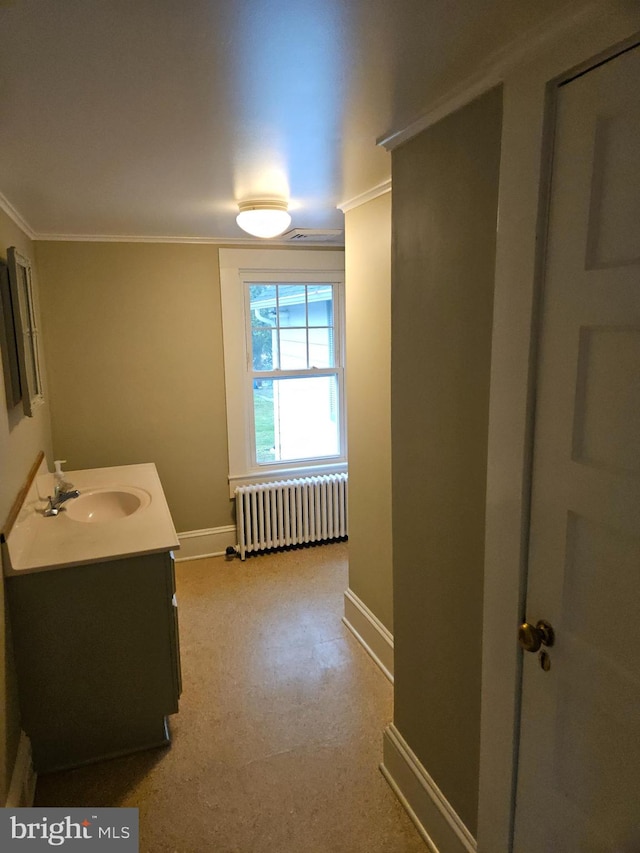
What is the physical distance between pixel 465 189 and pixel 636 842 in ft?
4.78

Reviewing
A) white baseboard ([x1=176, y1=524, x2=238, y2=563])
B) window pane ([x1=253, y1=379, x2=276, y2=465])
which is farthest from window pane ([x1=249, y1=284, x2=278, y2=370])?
white baseboard ([x1=176, y1=524, x2=238, y2=563])

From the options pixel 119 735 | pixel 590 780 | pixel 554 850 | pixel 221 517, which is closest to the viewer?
pixel 590 780

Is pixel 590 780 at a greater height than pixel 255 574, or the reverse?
pixel 590 780

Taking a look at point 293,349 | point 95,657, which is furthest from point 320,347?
point 95,657

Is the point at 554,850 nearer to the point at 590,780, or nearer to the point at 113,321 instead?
the point at 590,780

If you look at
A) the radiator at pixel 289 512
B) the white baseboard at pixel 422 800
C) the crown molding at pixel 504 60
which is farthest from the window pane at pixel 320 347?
the white baseboard at pixel 422 800

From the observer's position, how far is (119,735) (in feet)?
7.23

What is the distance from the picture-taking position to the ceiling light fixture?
2521mm

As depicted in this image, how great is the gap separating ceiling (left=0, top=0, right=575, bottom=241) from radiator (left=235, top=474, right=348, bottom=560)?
7.27 ft

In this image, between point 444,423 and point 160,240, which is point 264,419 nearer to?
point 160,240

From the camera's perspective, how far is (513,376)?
1.27 m

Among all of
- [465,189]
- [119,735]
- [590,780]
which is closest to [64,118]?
[465,189]

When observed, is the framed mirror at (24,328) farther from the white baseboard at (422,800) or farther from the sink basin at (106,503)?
the white baseboard at (422,800)

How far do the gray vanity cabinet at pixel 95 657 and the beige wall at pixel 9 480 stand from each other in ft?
0.30
